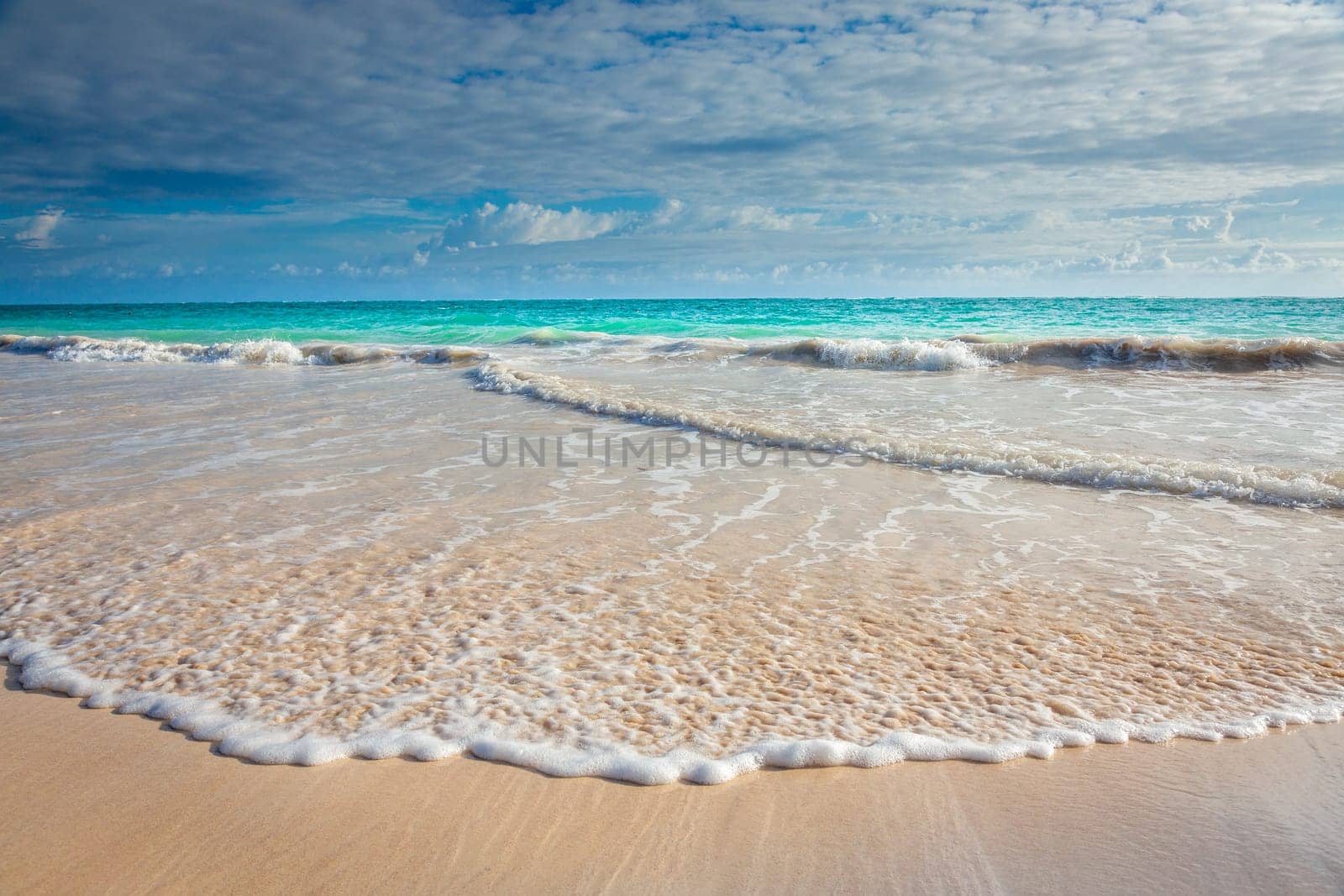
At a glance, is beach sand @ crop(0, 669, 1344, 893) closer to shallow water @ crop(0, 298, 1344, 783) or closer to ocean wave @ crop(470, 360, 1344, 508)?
shallow water @ crop(0, 298, 1344, 783)

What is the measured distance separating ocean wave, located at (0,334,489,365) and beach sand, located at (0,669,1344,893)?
17.5 meters

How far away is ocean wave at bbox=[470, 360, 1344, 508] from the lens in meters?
5.69

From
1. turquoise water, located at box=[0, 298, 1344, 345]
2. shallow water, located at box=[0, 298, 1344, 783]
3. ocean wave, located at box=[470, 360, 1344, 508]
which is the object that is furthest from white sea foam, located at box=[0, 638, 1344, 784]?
turquoise water, located at box=[0, 298, 1344, 345]

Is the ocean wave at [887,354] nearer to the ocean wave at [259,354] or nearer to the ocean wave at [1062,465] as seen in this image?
the ocean wave at [259,354]

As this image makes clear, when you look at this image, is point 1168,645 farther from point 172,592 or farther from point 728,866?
point 172,592

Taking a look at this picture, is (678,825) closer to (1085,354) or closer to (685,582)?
(685,582)

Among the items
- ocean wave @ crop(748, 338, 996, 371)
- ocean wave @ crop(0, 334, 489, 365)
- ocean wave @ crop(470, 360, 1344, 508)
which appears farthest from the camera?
ocean wave @ crop(0, 334, 489, 365)

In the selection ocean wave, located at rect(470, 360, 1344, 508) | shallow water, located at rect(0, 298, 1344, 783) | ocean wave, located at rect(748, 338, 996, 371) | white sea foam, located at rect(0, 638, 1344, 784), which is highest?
ocean wave, located at rect(748, 338, 996, 371)

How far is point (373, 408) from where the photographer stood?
1060 centimetres

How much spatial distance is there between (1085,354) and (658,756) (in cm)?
1642

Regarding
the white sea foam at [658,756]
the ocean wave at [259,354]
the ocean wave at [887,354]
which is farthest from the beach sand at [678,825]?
the ocean wave at [259,354]

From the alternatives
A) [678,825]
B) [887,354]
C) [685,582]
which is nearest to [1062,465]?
[685,582]

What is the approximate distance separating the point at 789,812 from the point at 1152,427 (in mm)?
7860

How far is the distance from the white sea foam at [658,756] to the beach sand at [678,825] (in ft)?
0.14
